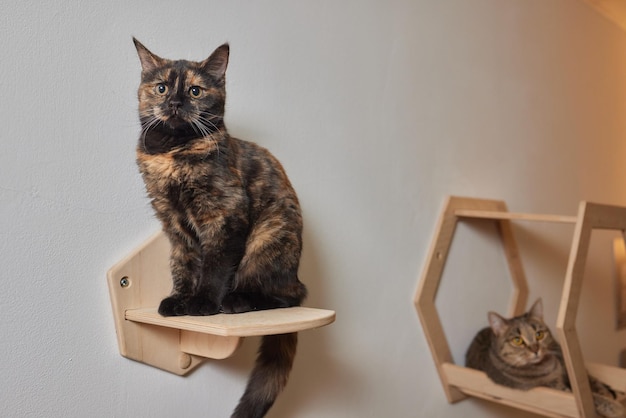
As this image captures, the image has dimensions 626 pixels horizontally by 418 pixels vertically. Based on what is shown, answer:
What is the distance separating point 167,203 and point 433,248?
32.7 inches

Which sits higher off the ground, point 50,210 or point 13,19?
point 13,19

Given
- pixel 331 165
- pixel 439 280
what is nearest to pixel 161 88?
pixel 331 165

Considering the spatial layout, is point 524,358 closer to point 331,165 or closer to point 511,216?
point 511,216

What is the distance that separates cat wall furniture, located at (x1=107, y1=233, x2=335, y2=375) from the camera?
825mm

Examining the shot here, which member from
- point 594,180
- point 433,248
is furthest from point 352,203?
point 594,180

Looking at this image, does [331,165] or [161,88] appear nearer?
[161,88]

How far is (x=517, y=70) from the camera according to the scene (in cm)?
181

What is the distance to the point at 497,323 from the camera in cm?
152

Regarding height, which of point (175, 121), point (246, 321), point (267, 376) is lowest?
point (267, 376)

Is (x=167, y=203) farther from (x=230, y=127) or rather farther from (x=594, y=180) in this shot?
(x=594, y=180)

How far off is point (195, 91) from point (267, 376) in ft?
1.63

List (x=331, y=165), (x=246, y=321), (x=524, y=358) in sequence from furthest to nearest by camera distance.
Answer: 1. (x=524, y=358)
2. (x=331, y=165)
3. (x=246, y=321)

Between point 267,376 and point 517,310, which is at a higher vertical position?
point 267,376

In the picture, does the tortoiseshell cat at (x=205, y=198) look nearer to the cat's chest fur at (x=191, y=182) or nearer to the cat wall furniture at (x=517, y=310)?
the cat's chest fur at (x=191, y=182)
